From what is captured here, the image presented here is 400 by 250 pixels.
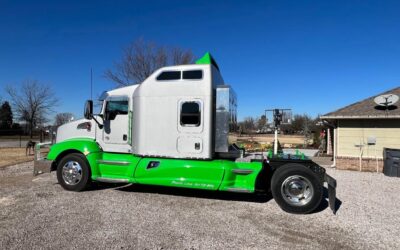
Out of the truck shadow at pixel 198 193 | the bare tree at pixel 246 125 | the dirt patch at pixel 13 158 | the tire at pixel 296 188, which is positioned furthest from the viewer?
the dirt patch at pixel 13 158

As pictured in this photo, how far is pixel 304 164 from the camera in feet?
22.2

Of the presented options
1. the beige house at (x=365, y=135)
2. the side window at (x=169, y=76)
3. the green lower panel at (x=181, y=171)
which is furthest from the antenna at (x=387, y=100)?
the side window at (x=169, y=76)

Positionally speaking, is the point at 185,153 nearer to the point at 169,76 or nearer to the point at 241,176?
the point at 241,176

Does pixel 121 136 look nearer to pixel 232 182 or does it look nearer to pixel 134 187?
pixel 134 187

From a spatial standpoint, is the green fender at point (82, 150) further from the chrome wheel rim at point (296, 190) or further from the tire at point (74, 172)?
the chrome wheel rim at point (296, 190)

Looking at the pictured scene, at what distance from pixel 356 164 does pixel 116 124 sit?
34.0 feet

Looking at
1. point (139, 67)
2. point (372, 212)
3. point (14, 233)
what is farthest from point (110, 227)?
point (139, 67)

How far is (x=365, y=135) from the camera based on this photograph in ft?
42.9

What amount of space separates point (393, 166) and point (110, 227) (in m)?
10.9

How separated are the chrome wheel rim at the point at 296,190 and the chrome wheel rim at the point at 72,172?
197 inches

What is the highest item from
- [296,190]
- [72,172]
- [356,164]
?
[72,172]

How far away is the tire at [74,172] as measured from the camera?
7.76 m

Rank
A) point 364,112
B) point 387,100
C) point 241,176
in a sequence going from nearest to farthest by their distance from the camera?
point 241,176 < point 387,100 < point 364,112

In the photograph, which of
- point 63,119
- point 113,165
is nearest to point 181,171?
point 113,165
